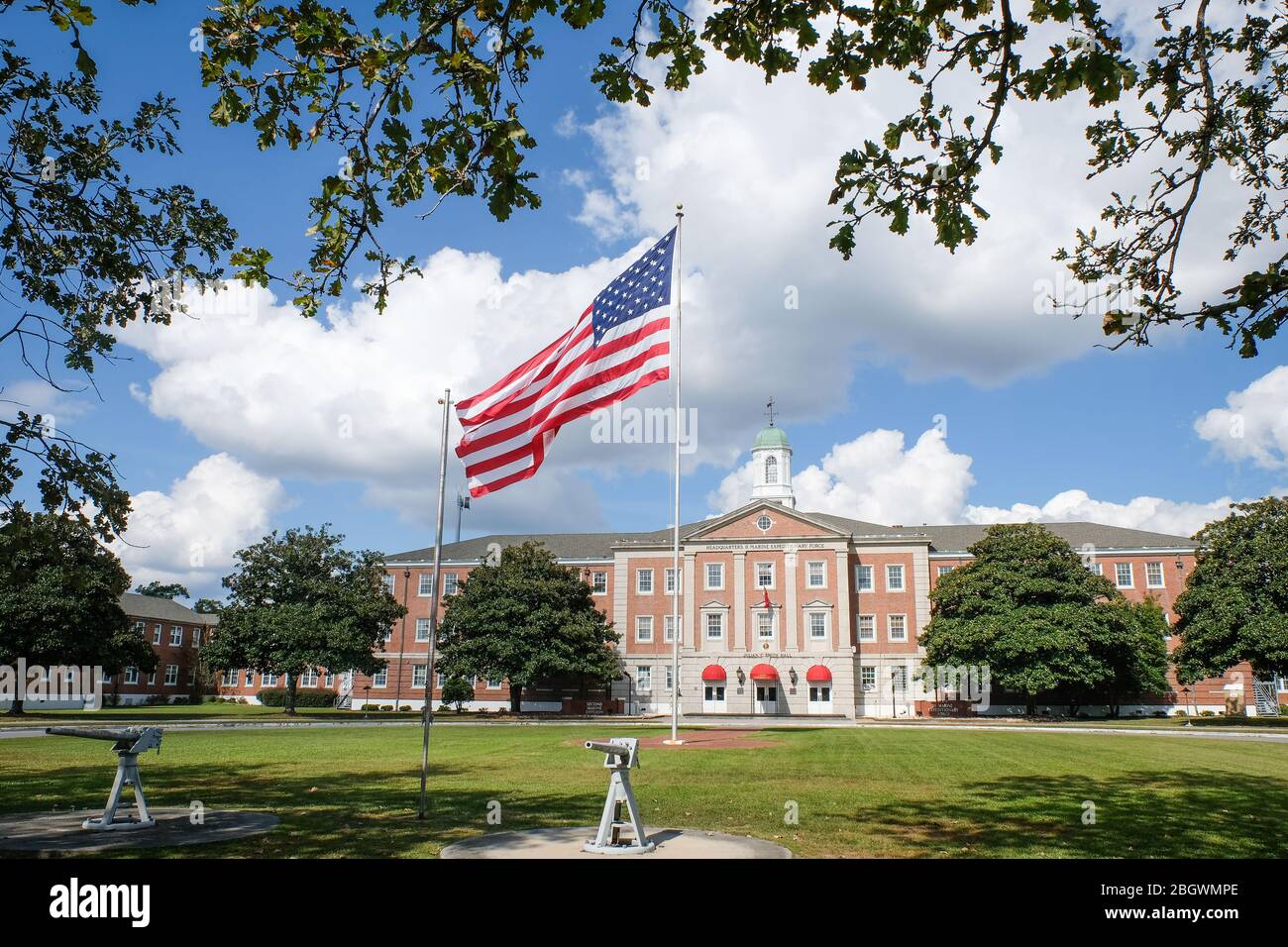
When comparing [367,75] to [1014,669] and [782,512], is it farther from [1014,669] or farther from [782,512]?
[782,512]

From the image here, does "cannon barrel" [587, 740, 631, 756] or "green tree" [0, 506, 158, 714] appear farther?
"green tree" [0, 506, 158, 714]

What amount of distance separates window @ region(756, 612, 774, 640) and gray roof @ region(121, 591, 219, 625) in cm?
5522

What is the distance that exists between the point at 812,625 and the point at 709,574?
7957 millimetres

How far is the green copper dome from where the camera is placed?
69.9 m

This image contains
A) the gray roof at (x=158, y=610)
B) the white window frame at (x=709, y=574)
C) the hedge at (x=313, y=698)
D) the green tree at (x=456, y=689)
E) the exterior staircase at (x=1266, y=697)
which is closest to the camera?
the exterior staircase at (x=1266, y=697)

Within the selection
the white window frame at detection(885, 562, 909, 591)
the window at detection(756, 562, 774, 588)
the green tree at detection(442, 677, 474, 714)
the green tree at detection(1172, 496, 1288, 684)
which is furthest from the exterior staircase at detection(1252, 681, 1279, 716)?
the green tree at detection(442, 677, 474, 714)

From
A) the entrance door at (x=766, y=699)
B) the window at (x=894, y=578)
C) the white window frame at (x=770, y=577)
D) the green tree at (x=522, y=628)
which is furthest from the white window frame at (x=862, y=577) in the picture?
the green tree at (x=522, y=628)

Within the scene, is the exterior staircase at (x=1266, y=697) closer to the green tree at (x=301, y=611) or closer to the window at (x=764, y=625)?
the window at (x=764, y=625)

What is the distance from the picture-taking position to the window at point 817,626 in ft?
195

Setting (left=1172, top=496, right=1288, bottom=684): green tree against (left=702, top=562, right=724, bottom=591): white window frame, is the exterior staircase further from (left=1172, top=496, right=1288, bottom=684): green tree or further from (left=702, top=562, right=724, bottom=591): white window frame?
(left=702, top=562, right=724, bottom=591): white window frame

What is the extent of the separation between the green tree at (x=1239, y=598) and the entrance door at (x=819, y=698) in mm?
20218

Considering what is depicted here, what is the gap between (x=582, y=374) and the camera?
559 inches
